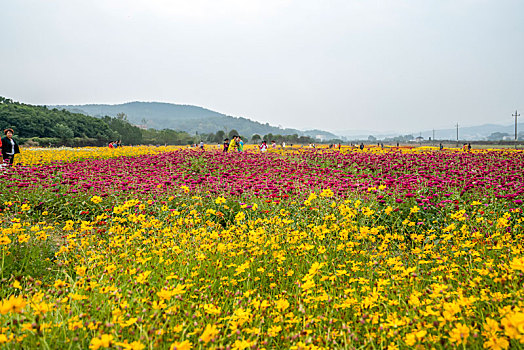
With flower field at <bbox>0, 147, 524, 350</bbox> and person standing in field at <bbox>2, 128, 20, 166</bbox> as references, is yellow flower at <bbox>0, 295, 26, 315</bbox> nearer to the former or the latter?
flower field at <bbox>0, 147, 524, 350</bbox>

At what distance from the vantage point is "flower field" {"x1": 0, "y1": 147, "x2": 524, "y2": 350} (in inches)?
78.4

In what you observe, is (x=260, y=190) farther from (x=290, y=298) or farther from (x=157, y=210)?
(x=290, y=298)

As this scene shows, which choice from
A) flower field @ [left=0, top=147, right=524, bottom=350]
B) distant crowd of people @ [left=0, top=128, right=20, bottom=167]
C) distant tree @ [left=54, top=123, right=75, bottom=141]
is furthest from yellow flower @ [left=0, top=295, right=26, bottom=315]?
Answer: distant tree @ [left=54, top=123, right=75, bottom=141]

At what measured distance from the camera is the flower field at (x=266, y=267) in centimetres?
199

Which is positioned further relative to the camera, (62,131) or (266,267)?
(62,131)

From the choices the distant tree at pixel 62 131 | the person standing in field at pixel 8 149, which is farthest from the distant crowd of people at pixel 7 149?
the distant tree at pixel 62 131

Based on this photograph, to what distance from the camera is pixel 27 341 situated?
80.6 inches

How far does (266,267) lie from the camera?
145 inches

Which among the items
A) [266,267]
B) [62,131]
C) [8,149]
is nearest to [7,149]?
[8,149]

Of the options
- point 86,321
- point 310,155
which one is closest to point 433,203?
point 86,321

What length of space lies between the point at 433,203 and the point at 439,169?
4260mm

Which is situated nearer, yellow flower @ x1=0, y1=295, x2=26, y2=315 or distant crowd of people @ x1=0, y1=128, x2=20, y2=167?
yellow flower @ x1=0, y1=295, x2=26, y2=315

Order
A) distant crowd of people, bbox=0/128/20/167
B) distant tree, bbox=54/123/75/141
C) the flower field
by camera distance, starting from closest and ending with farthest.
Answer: the flower field < distant crowd of people, bbox=0/128/20/167 < distant tree, bbox=54/123/75/141

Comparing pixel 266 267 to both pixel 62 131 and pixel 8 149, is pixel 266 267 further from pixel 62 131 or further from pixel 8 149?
pixel 62 131
